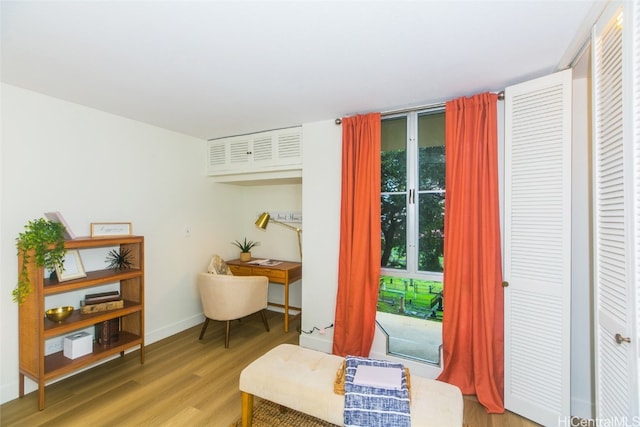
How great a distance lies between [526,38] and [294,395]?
93.9 inches

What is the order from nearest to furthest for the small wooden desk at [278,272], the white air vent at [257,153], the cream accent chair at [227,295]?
the cream accent chair at [227,295], the white air vent at [257,153], the small wooden desk at [278,272]

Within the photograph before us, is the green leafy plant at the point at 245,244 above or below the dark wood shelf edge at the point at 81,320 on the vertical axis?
above

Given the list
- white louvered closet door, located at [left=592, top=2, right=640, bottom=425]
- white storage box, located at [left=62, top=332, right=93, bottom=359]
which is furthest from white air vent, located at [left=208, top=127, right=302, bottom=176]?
white louvered closet door, located at [left=592, top=2, right=640, bottom=425]

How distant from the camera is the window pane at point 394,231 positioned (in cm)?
267

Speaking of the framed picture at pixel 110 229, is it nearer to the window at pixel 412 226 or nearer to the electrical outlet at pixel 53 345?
the electrical outlet at pixel 53 345

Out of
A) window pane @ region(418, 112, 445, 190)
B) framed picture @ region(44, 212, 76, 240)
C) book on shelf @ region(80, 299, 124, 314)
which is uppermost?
window pane @ region(418, 112, 445, 190)

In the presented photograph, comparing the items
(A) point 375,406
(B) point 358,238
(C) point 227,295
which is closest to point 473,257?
(B) point 358,238

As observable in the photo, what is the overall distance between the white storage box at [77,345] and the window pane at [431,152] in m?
3.15

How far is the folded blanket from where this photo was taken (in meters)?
1.42

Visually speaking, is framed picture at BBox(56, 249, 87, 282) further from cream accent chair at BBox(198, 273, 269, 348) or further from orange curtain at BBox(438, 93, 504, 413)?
orange curtain at BBox(438, 93, 504, 413)

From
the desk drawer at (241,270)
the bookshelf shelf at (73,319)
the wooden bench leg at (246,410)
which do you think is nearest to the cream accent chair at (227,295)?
the desk drawer at (241,270)

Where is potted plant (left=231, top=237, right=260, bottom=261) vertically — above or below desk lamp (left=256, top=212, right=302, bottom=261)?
below

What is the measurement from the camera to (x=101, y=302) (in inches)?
98.7

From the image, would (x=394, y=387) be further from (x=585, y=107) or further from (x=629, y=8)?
(x=585, y=107)
